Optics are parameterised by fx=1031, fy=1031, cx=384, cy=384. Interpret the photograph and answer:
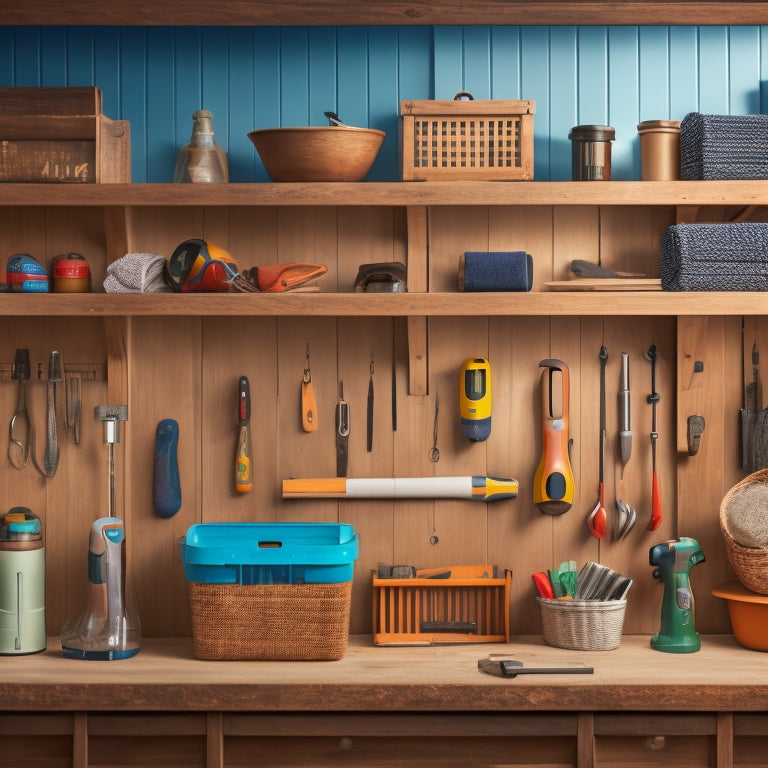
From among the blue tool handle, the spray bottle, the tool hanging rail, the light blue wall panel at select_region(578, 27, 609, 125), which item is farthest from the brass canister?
the tool hanging rail

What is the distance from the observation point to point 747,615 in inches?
109

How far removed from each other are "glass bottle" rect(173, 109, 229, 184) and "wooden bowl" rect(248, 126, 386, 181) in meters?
0.14

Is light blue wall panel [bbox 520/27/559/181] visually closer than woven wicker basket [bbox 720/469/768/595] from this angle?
No

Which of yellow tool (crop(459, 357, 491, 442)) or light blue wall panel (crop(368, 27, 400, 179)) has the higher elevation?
light blue wall panel (crop(368, 27, 400, 179))

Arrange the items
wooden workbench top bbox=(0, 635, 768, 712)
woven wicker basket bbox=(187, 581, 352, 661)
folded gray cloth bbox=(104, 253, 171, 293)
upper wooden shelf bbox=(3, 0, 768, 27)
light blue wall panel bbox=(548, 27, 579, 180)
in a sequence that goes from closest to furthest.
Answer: wooden workbench top bbox=(0, 635, 768, 712), woven wicker basket bbox=(187, 581, 352, 661), folded gray cloth bbox=(104, 253, 171, 293), upper wooden shelf bbox=(3, 0, 768, 27), light blue wall panel bbox=(548, 27, 579, 180)

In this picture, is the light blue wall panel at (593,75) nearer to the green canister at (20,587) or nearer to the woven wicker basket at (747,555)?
the woven wicker basket at (747,555)

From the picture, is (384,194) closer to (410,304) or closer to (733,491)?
(410,304)

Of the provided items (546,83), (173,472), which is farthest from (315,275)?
(546,83)

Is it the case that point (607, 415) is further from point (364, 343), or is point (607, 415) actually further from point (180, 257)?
point (180, 257)

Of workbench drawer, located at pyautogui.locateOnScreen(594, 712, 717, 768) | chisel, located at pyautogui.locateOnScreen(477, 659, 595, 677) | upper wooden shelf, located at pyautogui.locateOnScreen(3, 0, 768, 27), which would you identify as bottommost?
workbench drawer, located at pyautogui.locateOnScreen(594, 712, 717, 768)

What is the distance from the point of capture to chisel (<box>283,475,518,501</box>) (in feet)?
9.78

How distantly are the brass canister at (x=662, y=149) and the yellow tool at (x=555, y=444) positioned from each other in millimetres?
595

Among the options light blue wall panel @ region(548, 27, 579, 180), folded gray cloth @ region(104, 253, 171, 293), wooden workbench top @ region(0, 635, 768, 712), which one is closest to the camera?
wooden workbench top @ region(0, 635, 768, 712)

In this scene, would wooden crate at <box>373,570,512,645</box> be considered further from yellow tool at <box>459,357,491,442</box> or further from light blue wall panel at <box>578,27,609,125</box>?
light blue wall panel at <box>578,27,609,125</box>
